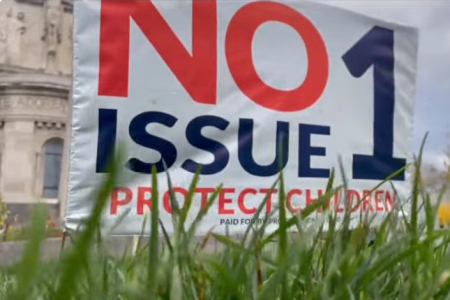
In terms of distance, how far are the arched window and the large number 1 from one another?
1034 cm

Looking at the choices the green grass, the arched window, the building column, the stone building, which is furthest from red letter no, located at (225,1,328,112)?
the arched window

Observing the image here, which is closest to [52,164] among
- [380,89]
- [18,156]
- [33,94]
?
[18,156]

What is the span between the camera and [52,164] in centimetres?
1188

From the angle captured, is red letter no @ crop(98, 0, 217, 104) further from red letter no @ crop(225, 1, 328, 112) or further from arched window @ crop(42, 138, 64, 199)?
arched window @ crop(42, 138, 64, 199)

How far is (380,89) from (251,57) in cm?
41

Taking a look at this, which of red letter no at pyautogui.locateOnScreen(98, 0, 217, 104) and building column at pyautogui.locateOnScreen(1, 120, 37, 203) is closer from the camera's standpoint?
red letter no at pyautogui.locateOnScreen(98, 0, 217, 104)

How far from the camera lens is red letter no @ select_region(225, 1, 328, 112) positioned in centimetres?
138

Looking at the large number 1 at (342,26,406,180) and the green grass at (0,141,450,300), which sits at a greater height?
the large number 1 at (342,26,406,180)

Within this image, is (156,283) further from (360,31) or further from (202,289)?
(360,31)

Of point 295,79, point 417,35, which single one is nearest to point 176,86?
point 295,79

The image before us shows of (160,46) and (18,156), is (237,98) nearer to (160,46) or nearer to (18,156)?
(160,46)

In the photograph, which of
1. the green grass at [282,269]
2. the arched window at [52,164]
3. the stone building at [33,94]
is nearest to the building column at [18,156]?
the stone building at [33,94]

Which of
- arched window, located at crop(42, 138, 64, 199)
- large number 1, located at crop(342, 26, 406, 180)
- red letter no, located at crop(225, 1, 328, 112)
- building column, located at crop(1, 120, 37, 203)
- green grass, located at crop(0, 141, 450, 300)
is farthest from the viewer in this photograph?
arched window, located at crop(42, 138, 64, 199)

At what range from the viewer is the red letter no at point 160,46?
1223 millimetres
